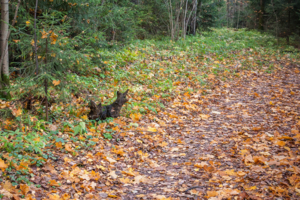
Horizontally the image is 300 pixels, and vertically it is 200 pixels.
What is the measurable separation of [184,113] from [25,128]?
4.36 m

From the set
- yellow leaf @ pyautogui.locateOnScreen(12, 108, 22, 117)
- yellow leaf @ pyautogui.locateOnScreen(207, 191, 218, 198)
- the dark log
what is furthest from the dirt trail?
yellow leaf @ pyautogui.locateOnScreen(12, 108, 22, 117)

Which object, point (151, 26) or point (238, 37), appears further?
point (238, 37)

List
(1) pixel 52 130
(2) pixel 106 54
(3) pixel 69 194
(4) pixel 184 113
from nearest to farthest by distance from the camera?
(3) pixel 69 194
(1) pixel 52 130
(4) pixel 184 113
(2) pixel 106 54

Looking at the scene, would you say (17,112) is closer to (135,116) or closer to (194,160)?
(135,116)

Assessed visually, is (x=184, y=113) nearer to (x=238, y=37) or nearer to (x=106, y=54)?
(x=106, y=54)

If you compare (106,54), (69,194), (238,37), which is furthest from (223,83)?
(238,37)

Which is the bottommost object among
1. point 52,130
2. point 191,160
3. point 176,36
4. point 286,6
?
point 191,160

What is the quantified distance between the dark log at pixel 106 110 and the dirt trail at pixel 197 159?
0.69 meters

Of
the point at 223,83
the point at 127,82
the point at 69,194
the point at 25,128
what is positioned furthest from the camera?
the point at 223,83

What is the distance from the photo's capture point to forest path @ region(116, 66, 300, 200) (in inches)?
142

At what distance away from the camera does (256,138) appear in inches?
208

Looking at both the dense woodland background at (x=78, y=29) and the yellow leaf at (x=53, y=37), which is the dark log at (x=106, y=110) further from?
the yellow leaf at (x=53, y=37)

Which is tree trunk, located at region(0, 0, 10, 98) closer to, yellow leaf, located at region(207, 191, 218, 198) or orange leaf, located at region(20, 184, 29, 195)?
orange leaf, located at region(20, 184, 29, 195)

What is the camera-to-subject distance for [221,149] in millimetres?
5059
